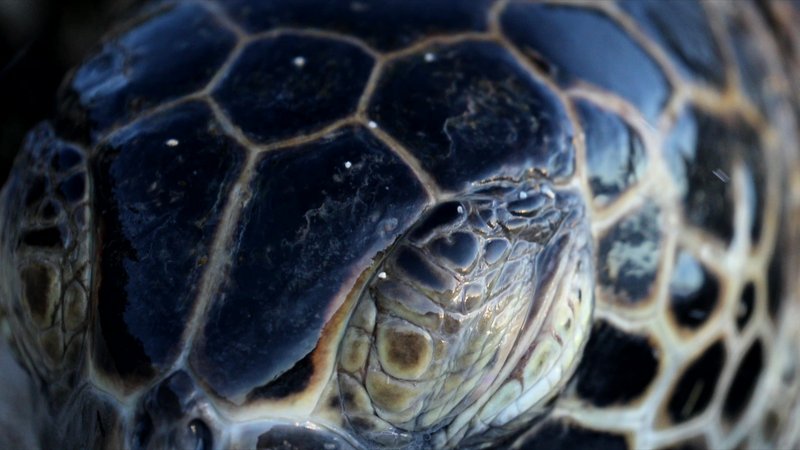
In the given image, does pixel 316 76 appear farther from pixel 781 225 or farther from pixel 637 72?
pixel 781 225

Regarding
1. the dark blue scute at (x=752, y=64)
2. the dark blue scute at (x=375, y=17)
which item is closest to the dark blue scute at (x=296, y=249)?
the dark blue scute at (x=375, y=17)

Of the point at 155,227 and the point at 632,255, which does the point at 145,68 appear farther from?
the point at 632,255

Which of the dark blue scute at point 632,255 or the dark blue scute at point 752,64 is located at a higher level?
the dark blue scute at point 632,255

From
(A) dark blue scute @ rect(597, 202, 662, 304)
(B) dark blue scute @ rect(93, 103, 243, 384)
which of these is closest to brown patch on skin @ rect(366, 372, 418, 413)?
(B) dark blue scute @ rect(93, 103, 243, 384)

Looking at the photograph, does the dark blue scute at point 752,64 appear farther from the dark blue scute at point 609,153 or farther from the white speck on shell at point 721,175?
the dark blue scute at point 609,153

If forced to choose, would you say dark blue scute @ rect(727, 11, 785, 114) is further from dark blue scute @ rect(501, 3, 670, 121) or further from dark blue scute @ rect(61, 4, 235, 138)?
dark blue scute @ rect(61, 4, 235, 138)

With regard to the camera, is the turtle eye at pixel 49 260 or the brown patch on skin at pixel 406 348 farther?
the turtle eye at pixel 49 260
